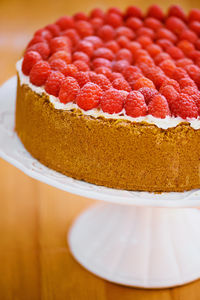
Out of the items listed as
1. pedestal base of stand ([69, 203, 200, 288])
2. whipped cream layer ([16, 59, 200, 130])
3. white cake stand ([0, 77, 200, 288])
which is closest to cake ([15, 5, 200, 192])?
whipped cream layer ([16, 59, 200, 130])

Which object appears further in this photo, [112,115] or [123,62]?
[123,62]

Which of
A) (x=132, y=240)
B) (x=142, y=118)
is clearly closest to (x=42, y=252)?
(x=132, y=240)

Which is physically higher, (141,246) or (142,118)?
(142,118)

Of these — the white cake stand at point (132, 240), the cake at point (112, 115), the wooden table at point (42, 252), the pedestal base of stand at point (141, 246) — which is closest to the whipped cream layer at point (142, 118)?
the cake at point (112, 115)

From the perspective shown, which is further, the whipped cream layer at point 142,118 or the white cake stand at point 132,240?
the white cake stand at point 132,240

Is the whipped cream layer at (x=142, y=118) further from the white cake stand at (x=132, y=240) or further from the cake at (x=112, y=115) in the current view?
the white cake stand at (x=132, y=240)

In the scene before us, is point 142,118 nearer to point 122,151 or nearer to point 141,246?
point 122,151
